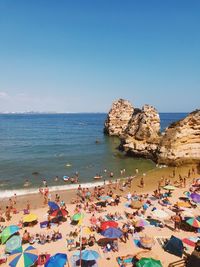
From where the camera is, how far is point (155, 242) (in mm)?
20391

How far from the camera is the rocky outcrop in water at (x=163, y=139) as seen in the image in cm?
4528

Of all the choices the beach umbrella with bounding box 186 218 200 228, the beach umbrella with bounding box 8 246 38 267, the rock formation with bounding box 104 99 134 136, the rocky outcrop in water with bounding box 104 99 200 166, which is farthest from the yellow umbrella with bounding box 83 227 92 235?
the rock formation with bounding box 104 99 134 136

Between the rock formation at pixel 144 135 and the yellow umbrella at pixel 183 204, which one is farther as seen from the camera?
the rock formation at pixel 144 135

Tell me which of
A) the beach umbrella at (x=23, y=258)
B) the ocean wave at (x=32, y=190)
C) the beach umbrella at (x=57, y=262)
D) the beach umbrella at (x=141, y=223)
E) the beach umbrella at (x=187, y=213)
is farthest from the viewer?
the ocean wave at (x=32, y=190)

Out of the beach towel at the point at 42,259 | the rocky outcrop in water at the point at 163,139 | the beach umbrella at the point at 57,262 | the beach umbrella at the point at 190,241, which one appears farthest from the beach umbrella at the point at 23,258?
the rocky outcrop in water at the point at 163,139

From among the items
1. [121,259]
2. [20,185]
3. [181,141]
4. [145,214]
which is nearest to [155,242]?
[121,259]

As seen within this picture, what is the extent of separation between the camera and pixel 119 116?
89.4m

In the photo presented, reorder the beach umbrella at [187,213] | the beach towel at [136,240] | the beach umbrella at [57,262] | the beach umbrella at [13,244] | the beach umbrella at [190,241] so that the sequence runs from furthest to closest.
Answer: the beach umbrella at [187,213]
the beach towel at [136,240]
the beach umbrella at [190,241]
the beach umbrella at [13,244]
the beach umbrella at [57,262]

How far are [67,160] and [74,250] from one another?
34.1m

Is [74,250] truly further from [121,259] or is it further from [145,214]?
[145,214]

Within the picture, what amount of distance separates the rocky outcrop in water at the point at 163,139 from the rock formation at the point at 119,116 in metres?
31.2

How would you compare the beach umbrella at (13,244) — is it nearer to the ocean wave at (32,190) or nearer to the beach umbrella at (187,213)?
the ocean wave at (32,190)

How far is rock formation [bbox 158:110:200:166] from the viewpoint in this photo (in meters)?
45.0

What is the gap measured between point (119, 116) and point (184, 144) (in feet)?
148
